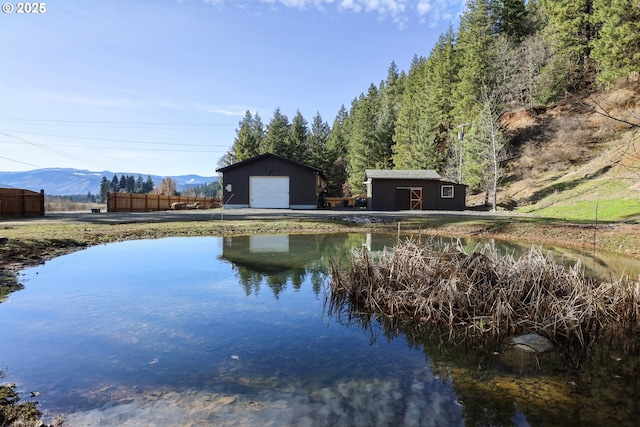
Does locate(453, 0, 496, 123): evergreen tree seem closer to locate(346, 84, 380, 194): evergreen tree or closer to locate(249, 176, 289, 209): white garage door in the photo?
locate(346, 84, 380, 194): evergreen tree

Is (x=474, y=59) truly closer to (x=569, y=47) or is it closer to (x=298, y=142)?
(x=569, y=47)

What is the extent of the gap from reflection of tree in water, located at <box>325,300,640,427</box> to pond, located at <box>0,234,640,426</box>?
0.02m

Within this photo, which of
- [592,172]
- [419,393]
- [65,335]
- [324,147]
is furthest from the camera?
[324,147]

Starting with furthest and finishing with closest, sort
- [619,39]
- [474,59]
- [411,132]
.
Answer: [411,132] < [474,59] < [619,39]

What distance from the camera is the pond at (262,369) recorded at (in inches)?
130

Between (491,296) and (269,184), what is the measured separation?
29.8 meters

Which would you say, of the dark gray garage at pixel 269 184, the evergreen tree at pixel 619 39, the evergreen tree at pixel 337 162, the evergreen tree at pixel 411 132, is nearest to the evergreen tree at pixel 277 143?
the evergreen tree at pixel 337 162

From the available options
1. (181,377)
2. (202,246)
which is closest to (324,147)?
(202,246)

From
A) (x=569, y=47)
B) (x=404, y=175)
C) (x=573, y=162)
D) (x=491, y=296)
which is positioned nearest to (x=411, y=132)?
(x=404, y=175)

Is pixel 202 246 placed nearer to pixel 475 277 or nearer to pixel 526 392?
pixel 475 277

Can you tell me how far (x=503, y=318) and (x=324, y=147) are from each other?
51.5 metres

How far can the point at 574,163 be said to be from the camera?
32.7 meters

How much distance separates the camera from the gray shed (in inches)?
1291

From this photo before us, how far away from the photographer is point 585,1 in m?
37.0
